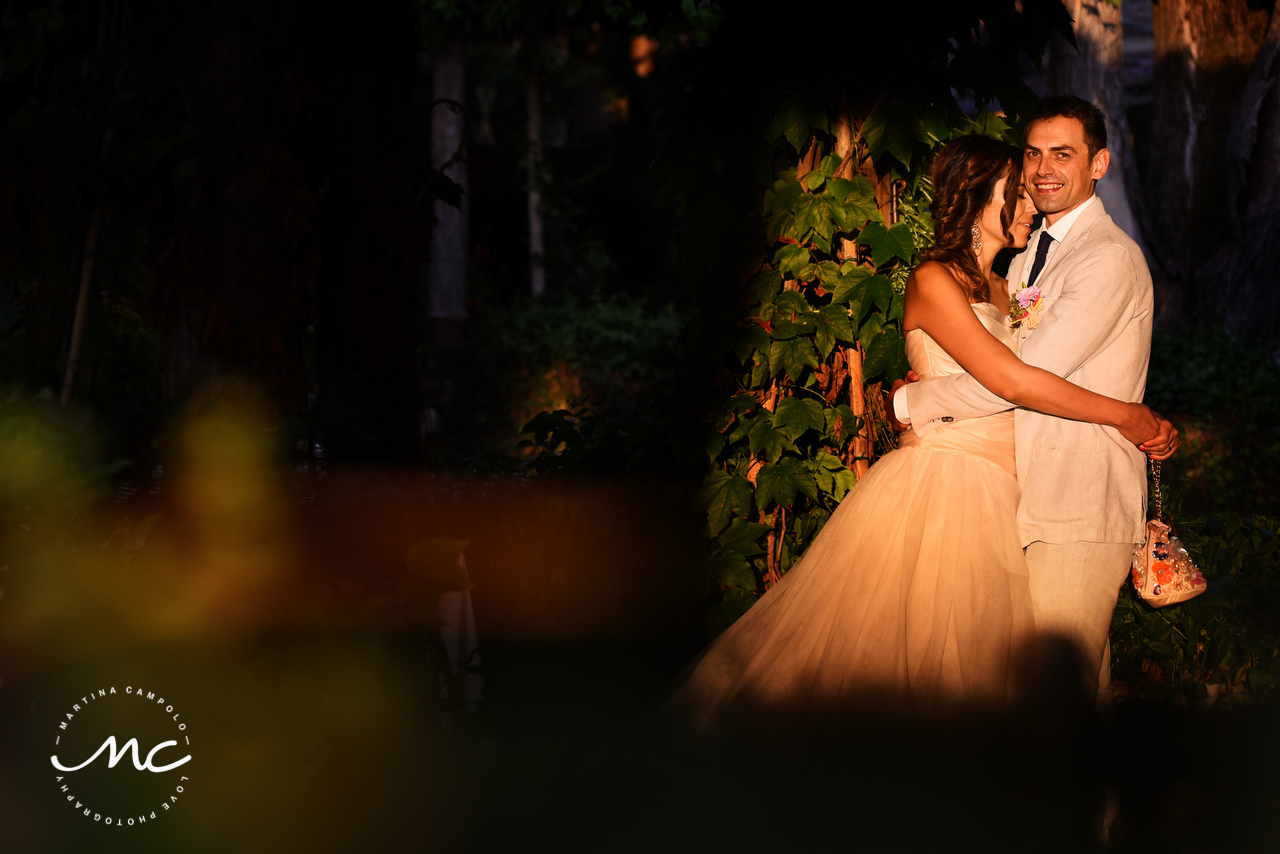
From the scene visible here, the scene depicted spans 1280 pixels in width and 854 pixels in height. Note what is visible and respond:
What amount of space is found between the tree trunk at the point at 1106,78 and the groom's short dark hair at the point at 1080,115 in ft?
32.0

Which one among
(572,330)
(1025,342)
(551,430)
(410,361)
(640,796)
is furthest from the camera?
(572,330)

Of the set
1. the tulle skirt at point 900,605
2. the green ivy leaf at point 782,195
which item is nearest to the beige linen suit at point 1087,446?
the tulle skirt at point 900,605

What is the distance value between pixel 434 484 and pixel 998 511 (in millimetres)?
2150

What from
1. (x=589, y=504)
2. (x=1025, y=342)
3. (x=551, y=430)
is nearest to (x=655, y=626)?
(x=589, y=504)

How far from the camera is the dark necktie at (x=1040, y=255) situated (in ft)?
9.64

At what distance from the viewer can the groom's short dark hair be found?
2.79 metres

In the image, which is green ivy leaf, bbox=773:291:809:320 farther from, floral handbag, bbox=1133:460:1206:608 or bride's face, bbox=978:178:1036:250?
floral handbag, bbox=1133:460:1206:608

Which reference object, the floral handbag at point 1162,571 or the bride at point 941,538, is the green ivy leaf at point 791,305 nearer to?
the bride at point 941,538

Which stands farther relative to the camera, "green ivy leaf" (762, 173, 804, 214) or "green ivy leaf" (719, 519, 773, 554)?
"green ivy leaf" (719, 519, 773, 554)

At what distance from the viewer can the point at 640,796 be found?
3.23 m

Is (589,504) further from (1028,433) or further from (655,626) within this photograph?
(1028,433)

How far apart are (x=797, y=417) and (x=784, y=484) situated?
0.76ft

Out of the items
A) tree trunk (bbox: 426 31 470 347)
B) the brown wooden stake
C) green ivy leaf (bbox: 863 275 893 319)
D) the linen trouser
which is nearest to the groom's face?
green ivy leaf (bbox: 863 275 893 319)

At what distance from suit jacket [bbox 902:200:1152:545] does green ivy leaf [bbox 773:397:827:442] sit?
0.80 metres
